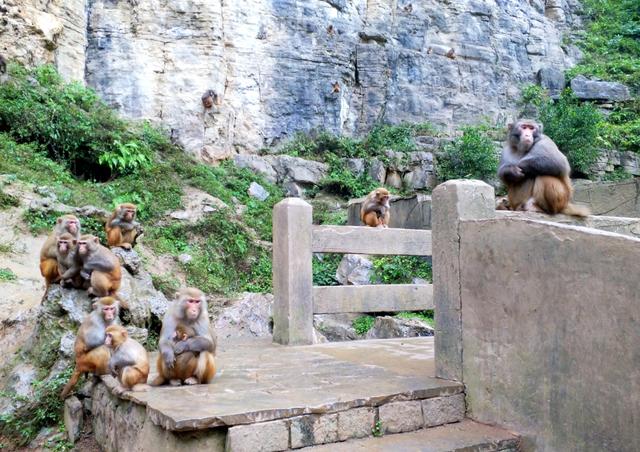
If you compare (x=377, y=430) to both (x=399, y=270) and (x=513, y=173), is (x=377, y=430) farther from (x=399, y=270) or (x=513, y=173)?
(x=399, y=270)

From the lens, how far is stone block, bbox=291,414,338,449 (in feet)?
11.5

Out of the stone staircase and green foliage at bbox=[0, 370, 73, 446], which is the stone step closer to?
the stone staircase

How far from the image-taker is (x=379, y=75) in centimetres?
2356

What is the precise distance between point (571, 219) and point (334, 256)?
33.4 feet

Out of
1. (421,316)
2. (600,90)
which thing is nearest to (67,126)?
(421,316)

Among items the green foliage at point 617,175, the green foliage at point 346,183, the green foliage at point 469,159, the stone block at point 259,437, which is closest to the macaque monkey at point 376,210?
the stone block at point 259,437

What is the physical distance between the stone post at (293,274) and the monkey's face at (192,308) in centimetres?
216

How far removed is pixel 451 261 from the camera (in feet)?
14.7

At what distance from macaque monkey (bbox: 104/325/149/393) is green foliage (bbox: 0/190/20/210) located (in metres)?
8.94

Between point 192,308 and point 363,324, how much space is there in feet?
24.8

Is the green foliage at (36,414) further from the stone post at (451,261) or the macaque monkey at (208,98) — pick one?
the macaque monkey at (208,98)

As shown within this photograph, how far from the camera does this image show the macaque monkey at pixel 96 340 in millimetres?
5035

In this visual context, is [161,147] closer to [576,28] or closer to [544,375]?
[544,375]

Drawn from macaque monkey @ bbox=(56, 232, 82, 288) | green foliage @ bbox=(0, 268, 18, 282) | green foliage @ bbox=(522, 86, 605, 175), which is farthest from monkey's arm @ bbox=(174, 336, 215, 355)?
green foliage @ bbox=(522, 86, 605, 175)
